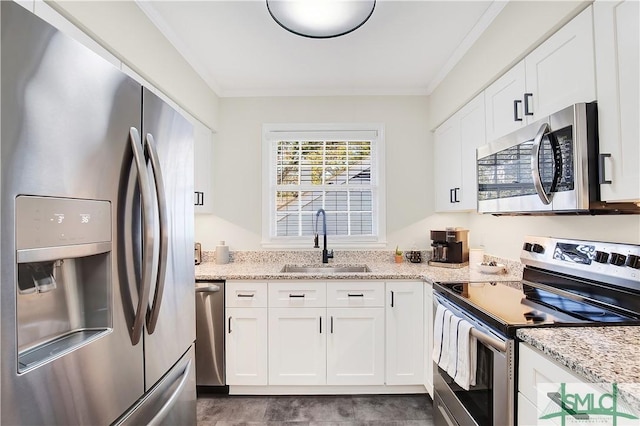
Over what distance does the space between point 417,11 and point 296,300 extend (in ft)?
6.52

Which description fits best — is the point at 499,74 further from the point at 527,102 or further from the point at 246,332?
the point at 246,332

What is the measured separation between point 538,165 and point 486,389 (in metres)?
0.96

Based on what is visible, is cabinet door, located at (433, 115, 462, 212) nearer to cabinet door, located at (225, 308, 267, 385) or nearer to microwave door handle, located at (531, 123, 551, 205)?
microwave door handle, located at (531, 123, 551, 205)

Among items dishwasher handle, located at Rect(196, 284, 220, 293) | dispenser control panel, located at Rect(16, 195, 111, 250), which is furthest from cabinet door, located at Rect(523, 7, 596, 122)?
dishwasher handle, located at Rect(196, 284, 220, 293)

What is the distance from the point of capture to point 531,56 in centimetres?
165

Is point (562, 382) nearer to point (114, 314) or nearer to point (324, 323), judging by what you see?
point (114, 314)

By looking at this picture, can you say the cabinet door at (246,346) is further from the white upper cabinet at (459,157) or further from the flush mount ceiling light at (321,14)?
the flush mount ceiling light at (321,14)

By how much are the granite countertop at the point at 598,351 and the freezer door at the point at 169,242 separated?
122 cm

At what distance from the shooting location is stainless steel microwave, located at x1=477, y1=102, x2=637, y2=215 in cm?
123

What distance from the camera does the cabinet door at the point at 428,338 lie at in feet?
7.33

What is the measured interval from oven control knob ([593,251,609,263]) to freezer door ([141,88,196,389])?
5.74 feet

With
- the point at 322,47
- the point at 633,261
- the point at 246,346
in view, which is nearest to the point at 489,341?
the point at 633,261

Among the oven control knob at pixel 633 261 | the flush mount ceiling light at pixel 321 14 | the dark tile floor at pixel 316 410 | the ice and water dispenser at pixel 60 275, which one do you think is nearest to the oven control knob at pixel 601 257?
the oven control knob at pixel 633 261

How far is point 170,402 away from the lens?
45.6 inches
